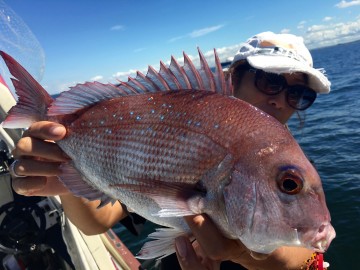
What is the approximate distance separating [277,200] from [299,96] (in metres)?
2.25

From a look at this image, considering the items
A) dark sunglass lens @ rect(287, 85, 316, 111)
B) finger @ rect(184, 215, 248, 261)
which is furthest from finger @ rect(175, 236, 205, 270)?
dark sunglass lens @ rect(287, 85, 316, 111)

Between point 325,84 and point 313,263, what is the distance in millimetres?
1729

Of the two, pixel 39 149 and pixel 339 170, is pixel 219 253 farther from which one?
pixel 339 170

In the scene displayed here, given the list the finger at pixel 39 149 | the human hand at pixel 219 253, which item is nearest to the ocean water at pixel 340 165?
the human hand at pixel 219 253

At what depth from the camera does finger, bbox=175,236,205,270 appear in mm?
1554

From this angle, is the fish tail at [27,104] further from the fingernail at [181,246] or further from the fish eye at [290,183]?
the fish eye at [290,183]

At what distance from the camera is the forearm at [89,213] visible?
242 cm

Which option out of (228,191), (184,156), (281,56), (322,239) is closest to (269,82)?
(281,56)

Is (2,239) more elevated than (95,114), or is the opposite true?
(95,114)

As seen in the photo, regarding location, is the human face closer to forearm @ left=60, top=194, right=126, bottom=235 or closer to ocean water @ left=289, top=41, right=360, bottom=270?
forearm @ left=60, top=194, right=126, bottom=235

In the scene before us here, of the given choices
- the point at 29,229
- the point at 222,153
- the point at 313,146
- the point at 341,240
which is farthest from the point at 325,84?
the point at 313,146

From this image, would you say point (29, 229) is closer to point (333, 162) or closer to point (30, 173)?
point (30, 173)

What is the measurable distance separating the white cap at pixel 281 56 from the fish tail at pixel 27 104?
1839 mm

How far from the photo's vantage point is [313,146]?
12273 millimetres
